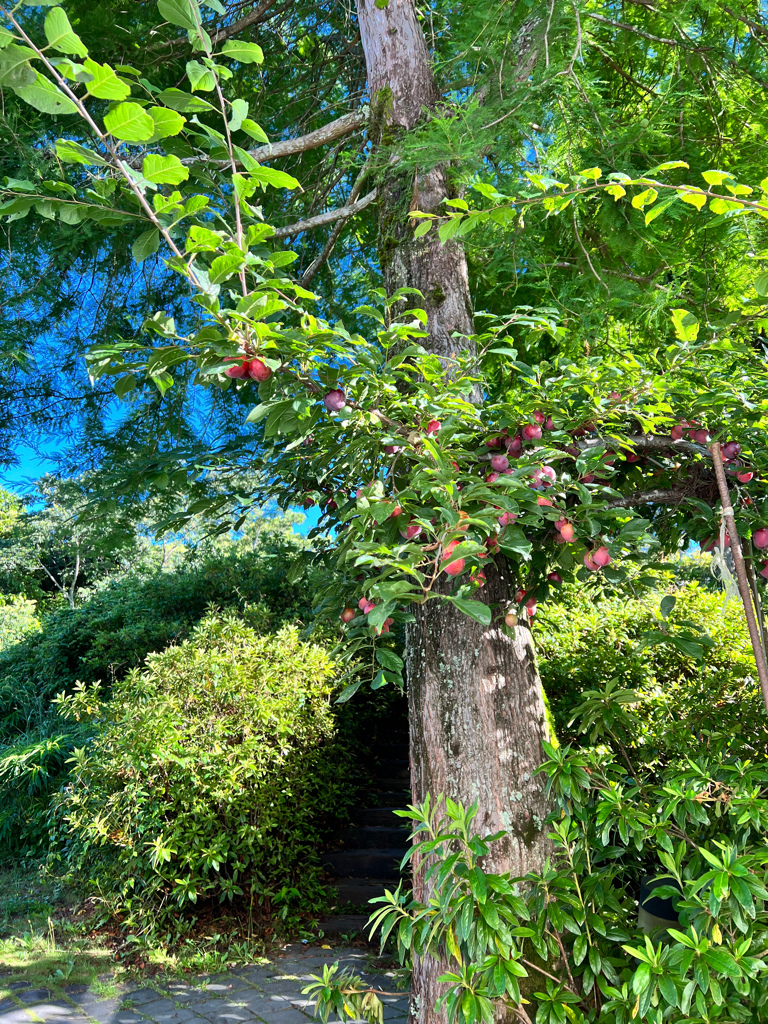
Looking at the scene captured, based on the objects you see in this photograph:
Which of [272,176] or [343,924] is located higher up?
[272,176]

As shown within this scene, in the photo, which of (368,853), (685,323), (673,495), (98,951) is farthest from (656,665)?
(98,951)

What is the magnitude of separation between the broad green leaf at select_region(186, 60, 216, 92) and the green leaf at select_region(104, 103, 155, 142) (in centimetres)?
22

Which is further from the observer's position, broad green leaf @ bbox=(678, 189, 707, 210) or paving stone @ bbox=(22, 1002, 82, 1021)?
paving stone @ bbox=(22, 1002, 82, 1021)

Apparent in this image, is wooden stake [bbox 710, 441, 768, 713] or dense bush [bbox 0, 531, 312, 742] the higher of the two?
dense bush [bbox 0, 531, 312, 742]

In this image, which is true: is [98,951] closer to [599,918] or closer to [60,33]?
[599,918]

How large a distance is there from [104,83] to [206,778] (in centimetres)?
328

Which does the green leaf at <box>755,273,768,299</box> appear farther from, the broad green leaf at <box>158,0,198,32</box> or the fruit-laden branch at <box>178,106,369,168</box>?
the fruit-laden branch at <box>178,106,369,168</box>

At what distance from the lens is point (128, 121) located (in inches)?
47.5

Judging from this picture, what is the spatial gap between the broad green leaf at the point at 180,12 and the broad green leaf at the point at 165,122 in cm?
14

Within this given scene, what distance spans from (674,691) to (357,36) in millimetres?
4058

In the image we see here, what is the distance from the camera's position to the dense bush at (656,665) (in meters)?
3.16

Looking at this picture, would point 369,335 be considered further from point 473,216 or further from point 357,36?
point 473,216

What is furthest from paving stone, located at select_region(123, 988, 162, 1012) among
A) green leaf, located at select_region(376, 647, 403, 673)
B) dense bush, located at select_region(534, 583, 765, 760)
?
green leaf, located at select_region(376, 647, 403, 673)

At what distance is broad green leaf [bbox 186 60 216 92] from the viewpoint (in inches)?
54.1
